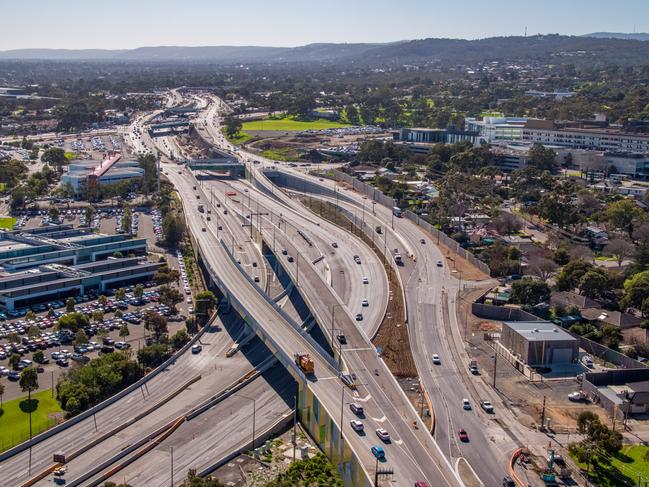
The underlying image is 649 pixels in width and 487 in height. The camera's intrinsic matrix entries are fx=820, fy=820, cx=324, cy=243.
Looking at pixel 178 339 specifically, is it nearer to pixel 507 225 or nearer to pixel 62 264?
pixel 62 264

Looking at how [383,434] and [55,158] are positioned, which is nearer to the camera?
[383,434]

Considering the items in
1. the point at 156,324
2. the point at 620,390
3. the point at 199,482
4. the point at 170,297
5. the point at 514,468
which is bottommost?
the point at 620,390

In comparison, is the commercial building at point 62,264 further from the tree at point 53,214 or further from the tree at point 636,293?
the tree at point 636,293

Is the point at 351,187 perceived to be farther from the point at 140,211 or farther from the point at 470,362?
the point at 470,362

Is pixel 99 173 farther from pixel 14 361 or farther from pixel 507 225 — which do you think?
pixel 14 361

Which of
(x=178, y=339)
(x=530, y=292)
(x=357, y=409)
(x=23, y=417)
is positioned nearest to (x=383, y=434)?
(x=357, y=409)

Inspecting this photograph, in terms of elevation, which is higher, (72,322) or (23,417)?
(72,322)

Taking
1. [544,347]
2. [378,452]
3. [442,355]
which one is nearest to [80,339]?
[442,355]

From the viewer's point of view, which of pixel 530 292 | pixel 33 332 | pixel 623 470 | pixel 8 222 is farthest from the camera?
pixel 8 222

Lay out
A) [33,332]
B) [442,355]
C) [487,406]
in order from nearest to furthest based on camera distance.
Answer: [487,406] < [442,355] < [33,332]
